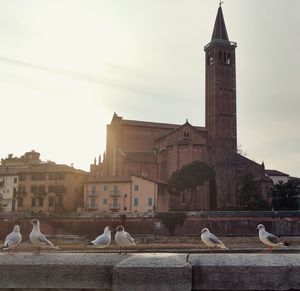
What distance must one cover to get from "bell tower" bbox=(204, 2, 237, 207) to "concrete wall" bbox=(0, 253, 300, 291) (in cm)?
9241

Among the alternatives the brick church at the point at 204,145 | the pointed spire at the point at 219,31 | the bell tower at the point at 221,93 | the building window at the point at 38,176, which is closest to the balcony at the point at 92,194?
the brick church at the point at 204,145

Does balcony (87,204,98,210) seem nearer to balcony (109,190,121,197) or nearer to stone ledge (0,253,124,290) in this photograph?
balcony (109,190,121,197)

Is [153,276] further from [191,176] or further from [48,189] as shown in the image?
[48,189]

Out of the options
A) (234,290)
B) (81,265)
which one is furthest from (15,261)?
(234,290)

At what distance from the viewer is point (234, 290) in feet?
12.6

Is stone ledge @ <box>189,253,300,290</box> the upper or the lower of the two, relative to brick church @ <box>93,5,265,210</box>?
lower

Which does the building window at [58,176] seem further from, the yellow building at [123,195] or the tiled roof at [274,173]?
the tiled roof at [274,173]

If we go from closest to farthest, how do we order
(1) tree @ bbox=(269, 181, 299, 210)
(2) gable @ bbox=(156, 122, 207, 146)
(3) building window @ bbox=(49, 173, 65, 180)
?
(1) tree @ bbox=(269, 181, 299, 210), (3) building window @ bbox=(49, 173, 65, 180), (2) gable @ bbox=(156, 122, 207, 146)

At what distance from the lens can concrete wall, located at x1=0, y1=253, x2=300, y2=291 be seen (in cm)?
384

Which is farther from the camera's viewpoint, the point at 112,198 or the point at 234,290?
the point at 112,198

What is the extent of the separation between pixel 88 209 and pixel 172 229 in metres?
22.0

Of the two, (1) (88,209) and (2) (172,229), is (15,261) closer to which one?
(2) (172,229)

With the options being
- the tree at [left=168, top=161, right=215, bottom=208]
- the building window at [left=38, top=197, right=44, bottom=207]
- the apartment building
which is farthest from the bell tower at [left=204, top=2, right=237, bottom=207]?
the apartment building

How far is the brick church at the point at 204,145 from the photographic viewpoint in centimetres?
9206
